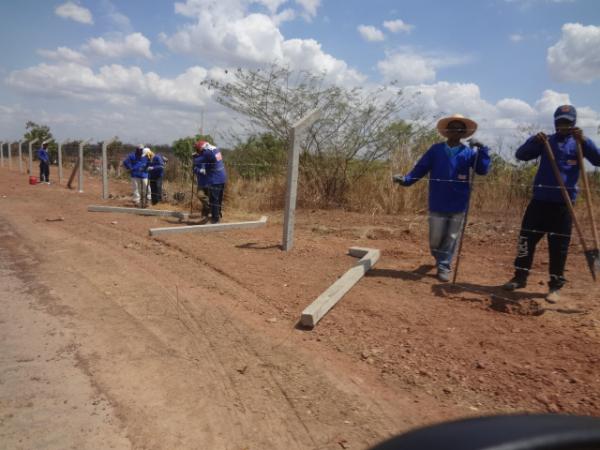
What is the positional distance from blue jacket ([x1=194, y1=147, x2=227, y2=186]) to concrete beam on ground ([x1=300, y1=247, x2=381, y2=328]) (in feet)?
14.3

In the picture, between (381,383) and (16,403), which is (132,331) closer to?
(16,403)

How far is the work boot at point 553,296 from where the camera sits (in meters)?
4.54

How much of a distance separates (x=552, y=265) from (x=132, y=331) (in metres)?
3.97

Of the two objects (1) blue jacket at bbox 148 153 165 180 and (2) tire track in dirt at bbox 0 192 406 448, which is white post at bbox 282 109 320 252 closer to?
(2) tire track in dirt at bbox 0 192 406 448

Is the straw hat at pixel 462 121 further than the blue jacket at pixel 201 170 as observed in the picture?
No

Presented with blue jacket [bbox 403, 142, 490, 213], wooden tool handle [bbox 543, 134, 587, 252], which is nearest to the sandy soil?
wooden tool handle [bbox 543, 134, 587, 252]

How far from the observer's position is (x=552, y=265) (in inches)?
184

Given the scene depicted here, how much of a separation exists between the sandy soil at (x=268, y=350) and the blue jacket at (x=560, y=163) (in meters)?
1.03

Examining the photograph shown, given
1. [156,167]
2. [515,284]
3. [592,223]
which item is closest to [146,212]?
[156,167]

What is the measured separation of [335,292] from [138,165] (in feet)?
32.3

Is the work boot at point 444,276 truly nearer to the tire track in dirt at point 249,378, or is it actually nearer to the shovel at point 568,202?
the shovel at point 568,202

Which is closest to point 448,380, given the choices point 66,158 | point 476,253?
point 476,253

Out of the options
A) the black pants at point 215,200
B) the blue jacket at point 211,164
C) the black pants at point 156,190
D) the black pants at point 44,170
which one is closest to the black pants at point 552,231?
the black pants at point 215,200

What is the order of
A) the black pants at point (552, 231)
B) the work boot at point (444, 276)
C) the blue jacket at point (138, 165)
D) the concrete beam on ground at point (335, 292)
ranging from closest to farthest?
the concrete beam on ground at point (335, 292)
the black pants at point (552, 231)
the work boot at point (444, 276)
the blue jacket at point (138, 165)
